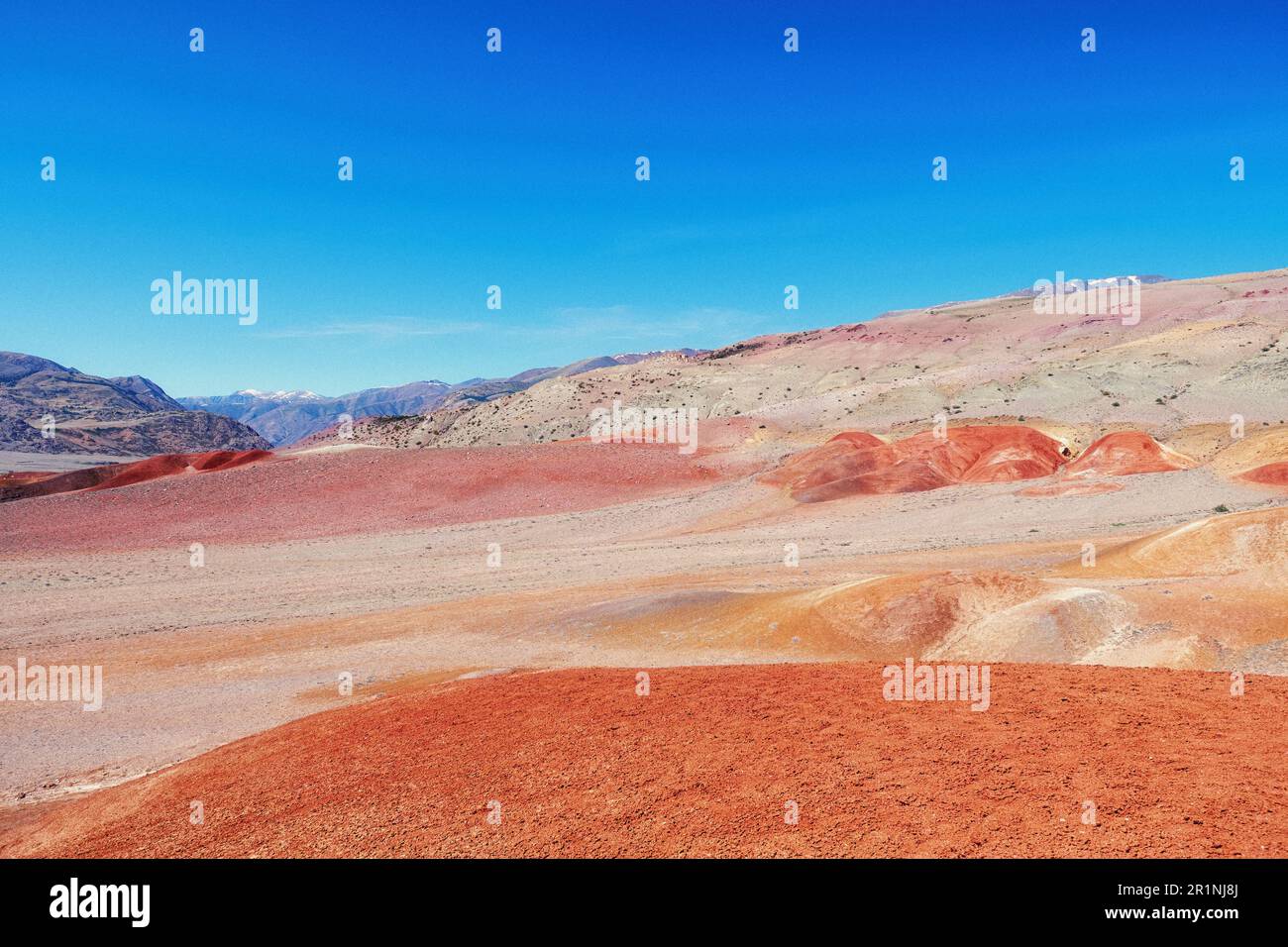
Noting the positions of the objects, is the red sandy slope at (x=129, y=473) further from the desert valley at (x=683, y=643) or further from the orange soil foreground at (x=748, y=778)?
the orange soil foreground at (x=748, y=778)

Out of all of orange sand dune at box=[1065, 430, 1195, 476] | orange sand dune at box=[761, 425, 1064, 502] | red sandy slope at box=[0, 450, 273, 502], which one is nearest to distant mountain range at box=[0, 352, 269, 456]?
red sandy slope at box=[0, 450, 273, 502]

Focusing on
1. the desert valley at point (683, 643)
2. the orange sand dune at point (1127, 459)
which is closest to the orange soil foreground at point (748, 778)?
the desert valley at point (683, 643)

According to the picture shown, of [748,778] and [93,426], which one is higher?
[93,426]

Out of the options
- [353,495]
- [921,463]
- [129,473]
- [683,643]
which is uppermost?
[129,473]

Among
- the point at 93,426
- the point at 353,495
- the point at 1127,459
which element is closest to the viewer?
the point at 1127,459

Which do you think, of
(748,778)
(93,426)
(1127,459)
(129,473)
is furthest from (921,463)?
(93,426)

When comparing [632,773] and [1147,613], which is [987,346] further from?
[632,773]

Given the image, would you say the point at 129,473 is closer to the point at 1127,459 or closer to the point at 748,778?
the point at 748,778
